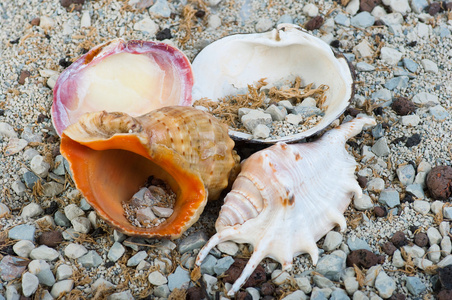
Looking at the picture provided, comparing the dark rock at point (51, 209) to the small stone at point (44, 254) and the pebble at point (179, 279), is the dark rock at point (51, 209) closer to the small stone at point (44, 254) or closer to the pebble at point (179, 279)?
the small stone at point (44, 254)

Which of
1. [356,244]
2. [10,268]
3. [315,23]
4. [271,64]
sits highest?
[315,23]

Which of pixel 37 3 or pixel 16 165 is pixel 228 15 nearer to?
pixel 37 3

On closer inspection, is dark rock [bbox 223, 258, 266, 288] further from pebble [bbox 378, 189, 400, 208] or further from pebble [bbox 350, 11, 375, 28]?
pebble [bbox 350, 11, 375, 28]

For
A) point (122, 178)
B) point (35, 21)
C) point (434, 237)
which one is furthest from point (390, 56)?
point (35, 21)

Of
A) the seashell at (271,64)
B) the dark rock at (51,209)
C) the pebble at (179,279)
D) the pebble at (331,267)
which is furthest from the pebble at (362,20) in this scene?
the dark rock at (51,209)

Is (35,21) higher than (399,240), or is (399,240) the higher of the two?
(35,21)

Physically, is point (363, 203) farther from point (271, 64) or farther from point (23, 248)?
point (23, 248)

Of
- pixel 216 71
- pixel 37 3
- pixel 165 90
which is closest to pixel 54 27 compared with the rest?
pixel 37 3
